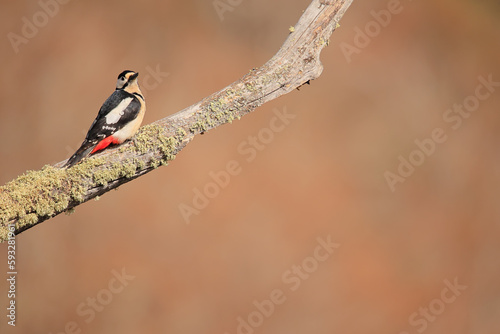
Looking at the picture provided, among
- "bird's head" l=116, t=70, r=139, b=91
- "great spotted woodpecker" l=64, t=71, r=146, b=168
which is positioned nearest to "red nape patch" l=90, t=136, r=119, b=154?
"great spotted woodpecker" l=64, t=71, r=146, b=168

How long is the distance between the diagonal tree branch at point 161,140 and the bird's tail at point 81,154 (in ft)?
0.21

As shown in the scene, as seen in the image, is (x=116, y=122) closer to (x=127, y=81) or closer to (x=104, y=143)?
(x=104, y=143)

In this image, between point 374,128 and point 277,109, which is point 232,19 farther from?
point 374,128

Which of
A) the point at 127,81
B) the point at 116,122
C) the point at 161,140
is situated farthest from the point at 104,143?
the point at 127,81

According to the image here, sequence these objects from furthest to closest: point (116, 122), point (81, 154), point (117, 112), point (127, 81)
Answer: point (127, 81)
point (117, 112)
point (116, 122)
point (81, 154)

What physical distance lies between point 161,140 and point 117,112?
0.38m

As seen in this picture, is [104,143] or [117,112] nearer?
[104,143]

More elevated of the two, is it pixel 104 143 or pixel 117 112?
pixel 117 112

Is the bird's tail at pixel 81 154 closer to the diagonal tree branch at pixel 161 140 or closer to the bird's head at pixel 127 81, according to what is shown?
the diagonal tree branch at pixel 161 140

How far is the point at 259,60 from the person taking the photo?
5.49 m

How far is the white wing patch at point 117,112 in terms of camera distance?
289 cm

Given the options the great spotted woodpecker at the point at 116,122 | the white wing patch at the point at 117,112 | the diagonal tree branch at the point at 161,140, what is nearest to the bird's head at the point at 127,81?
the great spotted woodpecker at the point at 116,122

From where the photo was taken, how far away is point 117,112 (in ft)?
9.75

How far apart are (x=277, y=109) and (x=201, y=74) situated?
856mm
